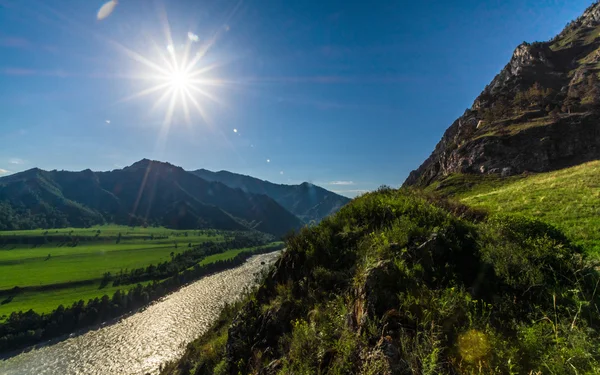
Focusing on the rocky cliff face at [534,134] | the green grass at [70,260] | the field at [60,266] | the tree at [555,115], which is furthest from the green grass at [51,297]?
the tree at [555,115]

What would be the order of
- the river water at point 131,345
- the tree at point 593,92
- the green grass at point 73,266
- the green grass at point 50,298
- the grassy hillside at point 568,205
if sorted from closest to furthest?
the grassy hillside at point 568,205 < the river water at point 131,345 < the tree at point 593,92 < the green grass at point 50,298 < the green grass at point 73,266

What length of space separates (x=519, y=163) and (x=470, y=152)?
782cm

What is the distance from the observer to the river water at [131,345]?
5088cm

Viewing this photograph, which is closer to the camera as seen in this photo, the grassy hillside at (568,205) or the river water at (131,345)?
the grassy hillside at (568,205)

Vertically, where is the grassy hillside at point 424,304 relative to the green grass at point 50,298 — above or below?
above

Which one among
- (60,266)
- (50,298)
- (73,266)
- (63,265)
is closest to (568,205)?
(50,298)

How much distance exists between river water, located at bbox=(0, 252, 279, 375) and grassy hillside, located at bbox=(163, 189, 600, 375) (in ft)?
141

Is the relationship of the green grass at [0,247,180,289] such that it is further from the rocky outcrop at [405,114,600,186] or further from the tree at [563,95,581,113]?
the tree at [563,95,581,113]

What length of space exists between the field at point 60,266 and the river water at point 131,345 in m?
31.0

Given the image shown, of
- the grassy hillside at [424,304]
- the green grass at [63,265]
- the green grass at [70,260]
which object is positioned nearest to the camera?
the grassy hillside at [424,304]

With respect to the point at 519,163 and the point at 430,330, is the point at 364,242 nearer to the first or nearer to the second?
the point at 430,330

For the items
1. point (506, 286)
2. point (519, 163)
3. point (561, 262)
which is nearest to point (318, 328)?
point (506, 286)

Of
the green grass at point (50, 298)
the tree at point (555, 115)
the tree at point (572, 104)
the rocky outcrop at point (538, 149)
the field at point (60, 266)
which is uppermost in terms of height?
the tree at point (572, 104)

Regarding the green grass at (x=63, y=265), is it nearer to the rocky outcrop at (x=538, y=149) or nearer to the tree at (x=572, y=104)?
the rocky outcrop at (x=538, y=149)
